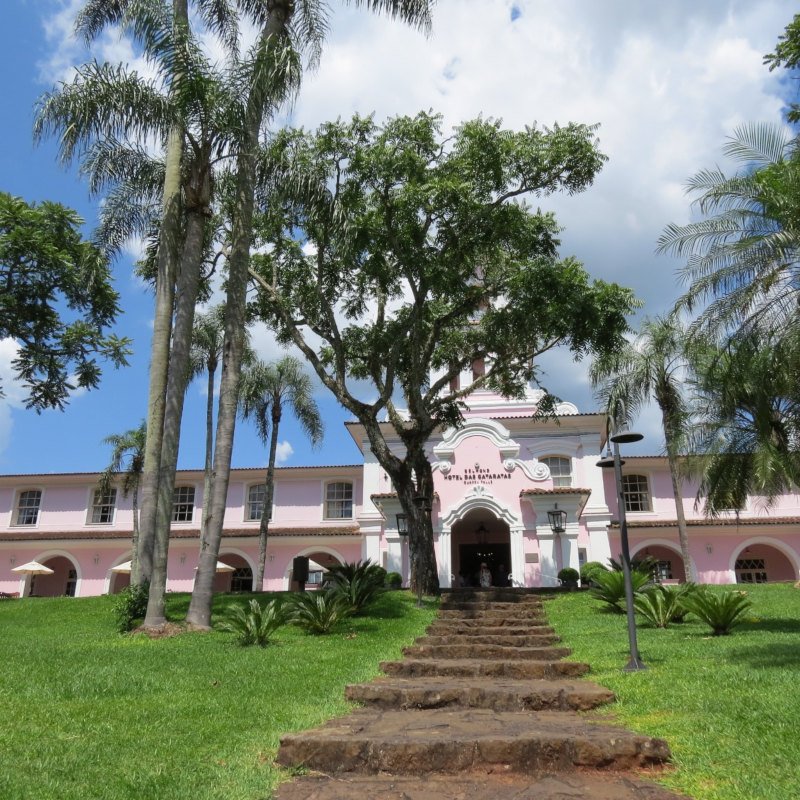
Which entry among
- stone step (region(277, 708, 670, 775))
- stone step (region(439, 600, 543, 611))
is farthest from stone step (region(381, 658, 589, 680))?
stone step (region(439, 600, 543, 611))

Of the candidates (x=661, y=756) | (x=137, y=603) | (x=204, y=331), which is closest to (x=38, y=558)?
(x=204, y=331)

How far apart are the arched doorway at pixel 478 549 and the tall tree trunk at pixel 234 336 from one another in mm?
14403

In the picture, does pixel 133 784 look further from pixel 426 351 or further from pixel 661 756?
pixel 426 351

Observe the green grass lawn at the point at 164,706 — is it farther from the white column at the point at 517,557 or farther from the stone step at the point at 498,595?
the white column at the point at 517,557

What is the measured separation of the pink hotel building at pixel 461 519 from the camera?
924 inches

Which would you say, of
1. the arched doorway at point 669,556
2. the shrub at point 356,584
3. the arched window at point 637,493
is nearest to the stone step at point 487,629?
the shrub at point 356,584

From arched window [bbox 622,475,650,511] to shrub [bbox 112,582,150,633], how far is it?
67.8 feet

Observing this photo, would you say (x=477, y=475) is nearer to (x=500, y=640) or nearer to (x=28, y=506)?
(x=500, y=640)

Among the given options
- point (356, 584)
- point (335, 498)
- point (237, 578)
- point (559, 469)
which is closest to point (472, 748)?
point (356, 584)

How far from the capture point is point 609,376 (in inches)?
890

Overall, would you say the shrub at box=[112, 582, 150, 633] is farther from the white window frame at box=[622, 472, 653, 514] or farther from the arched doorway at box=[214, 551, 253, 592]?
the white window frame at box=[622, 472, 653, 514]

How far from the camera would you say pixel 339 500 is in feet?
100

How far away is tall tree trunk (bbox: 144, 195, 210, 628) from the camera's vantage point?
41.9 feet

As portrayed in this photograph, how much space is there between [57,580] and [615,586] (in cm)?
2765
